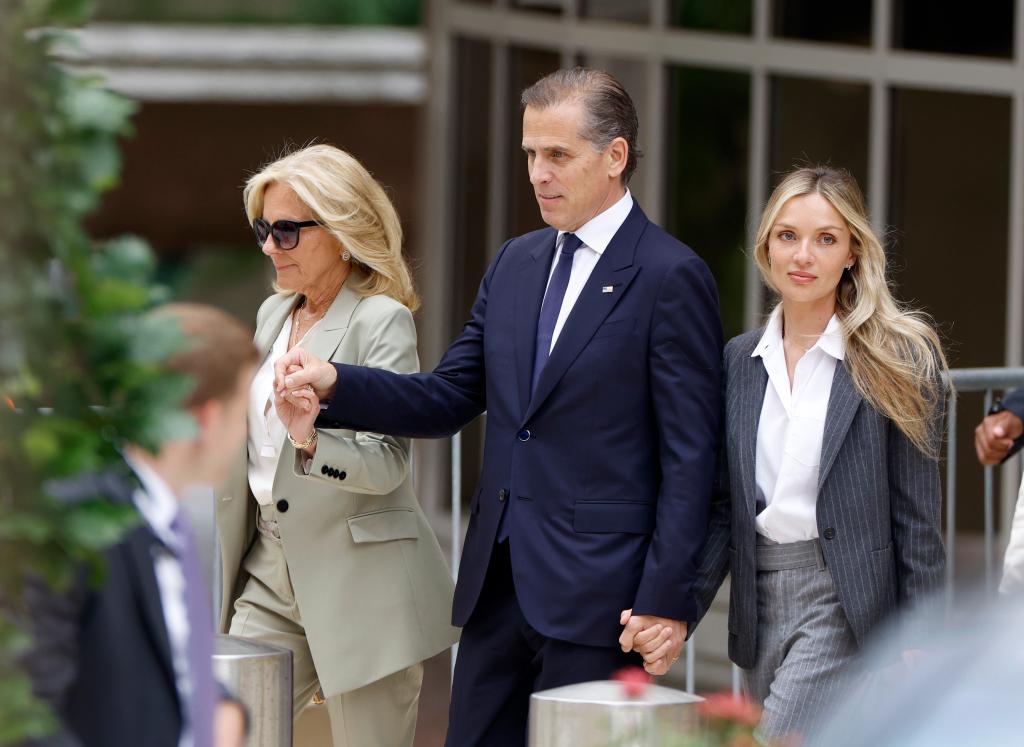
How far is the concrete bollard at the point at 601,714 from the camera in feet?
9.38

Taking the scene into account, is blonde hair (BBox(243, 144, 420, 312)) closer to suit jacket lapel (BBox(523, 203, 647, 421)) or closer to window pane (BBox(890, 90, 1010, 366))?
suit jacket lapel (BBox(523, 203, 647, 421))

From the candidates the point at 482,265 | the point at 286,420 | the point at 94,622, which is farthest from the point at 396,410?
the point at 482,265

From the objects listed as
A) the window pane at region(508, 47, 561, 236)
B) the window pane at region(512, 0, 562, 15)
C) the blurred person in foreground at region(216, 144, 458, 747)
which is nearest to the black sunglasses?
the blurred person in foreground at region(216, 144, 458, 747)

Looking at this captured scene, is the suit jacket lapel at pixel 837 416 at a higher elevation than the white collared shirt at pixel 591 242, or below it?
below

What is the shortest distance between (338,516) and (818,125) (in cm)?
552

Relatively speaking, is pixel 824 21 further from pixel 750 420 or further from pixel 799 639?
pixel 799 639

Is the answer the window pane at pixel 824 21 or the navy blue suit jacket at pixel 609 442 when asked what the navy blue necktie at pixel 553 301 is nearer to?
the navy blue suit jacket at pixel 609 442

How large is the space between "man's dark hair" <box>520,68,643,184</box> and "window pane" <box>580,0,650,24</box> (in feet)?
20.4

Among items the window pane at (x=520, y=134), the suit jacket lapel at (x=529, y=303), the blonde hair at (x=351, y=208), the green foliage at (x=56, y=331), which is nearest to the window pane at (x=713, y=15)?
the window pane at (x=520, y=134)

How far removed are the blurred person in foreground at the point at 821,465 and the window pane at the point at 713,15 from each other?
5569mm

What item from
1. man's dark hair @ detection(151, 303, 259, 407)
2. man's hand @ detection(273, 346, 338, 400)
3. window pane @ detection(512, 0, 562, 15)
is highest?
window pane @ detection(512, 0, 562, 15)

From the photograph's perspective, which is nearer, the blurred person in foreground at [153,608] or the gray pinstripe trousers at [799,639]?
the blurred person in foreground at [153,608]

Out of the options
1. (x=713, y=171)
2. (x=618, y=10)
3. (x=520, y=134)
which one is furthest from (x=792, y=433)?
(x=520, y=134)

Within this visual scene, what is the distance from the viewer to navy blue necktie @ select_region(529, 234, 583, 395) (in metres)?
3.84
